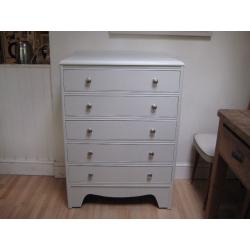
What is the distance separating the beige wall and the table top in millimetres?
770

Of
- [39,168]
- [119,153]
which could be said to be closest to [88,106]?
[119,153]

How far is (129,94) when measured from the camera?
5.48ft

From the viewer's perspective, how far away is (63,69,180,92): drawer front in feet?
5.30

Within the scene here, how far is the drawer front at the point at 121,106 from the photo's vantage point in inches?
65.9

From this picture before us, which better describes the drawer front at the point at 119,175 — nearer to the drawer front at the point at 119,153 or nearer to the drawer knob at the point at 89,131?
the drawer front at the point at 119,153

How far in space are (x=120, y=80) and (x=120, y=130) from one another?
1.14 ft

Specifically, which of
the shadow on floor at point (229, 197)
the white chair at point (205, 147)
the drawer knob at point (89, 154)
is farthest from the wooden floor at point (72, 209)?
the drawer knob at point (89, 154)

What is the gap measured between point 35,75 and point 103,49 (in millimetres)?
629

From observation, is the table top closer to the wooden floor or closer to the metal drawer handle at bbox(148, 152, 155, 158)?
the metal drawer handle at bbox(148, 152, 155, 158)

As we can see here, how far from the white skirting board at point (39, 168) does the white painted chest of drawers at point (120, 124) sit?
517mm

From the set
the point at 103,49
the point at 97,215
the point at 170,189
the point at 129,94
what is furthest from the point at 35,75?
the point at 170,189

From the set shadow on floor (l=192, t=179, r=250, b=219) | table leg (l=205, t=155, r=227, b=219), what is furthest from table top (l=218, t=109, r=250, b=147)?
shadow on floor (l=192, t=179, r=250, b=219)

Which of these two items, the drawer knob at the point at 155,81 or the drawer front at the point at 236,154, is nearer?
the drawer front at the point at 236,154

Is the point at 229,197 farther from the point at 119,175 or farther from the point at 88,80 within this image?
the point at 88,80
